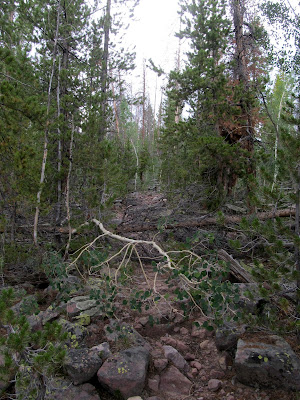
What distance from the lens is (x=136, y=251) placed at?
375 centimetres

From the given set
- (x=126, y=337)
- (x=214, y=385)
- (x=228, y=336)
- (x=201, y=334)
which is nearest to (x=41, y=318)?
(x=126, y=337)

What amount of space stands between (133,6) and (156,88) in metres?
26.5

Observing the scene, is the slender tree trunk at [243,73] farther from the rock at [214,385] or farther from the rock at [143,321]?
the rock at [214,385]

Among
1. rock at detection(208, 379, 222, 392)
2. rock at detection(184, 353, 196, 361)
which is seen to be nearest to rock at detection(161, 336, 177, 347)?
rock at detection(184, 353, 196, 361)

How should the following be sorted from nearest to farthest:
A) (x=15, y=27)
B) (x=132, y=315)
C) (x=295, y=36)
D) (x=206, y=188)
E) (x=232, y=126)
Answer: (x=132, y=315)
(x=15, y=27)
(x=206, y=188)
(x=232, y=126)
(x=295, y=36)

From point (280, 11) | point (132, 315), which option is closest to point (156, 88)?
point (280, 11)

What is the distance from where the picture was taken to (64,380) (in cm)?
301

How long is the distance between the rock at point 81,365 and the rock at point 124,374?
87mm

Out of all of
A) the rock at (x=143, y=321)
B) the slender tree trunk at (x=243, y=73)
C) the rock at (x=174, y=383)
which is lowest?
the rock at (x=174, y=383)

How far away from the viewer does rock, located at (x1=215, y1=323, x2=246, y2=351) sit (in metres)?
3.57

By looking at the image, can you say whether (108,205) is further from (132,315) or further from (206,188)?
(206,188)

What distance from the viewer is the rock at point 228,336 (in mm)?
3574

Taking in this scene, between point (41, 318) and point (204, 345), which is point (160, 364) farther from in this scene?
point (41, 318)

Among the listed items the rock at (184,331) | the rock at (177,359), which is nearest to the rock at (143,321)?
the rock at (184,331)
